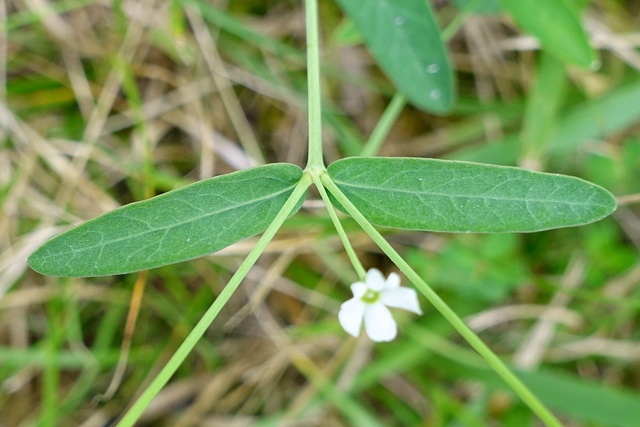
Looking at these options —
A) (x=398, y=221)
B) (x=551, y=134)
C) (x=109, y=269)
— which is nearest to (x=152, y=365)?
(x=109, y=269)

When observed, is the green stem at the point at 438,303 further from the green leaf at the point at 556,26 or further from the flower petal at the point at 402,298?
the green leaf at the point at 556,26

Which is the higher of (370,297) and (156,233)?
(156,233)

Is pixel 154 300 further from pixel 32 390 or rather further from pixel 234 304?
pixel 32 390

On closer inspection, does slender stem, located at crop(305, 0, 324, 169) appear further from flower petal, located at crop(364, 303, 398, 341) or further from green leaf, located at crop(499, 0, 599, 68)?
green leaf, located at crop(499, 0, 599, 68)

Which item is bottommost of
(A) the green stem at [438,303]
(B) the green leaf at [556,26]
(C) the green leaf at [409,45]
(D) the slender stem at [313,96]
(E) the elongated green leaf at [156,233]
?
(A) the green stem at [438,303]


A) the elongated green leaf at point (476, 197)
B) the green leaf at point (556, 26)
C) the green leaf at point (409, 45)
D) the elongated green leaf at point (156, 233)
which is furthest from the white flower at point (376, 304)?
the green leaf at point (556, 26)

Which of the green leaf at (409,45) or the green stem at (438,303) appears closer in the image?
the green stem at (438,303)

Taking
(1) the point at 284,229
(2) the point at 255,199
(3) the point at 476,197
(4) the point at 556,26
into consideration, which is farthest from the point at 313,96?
(1) the point at 284,229

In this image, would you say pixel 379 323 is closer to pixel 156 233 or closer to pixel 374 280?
pixel 374 280
